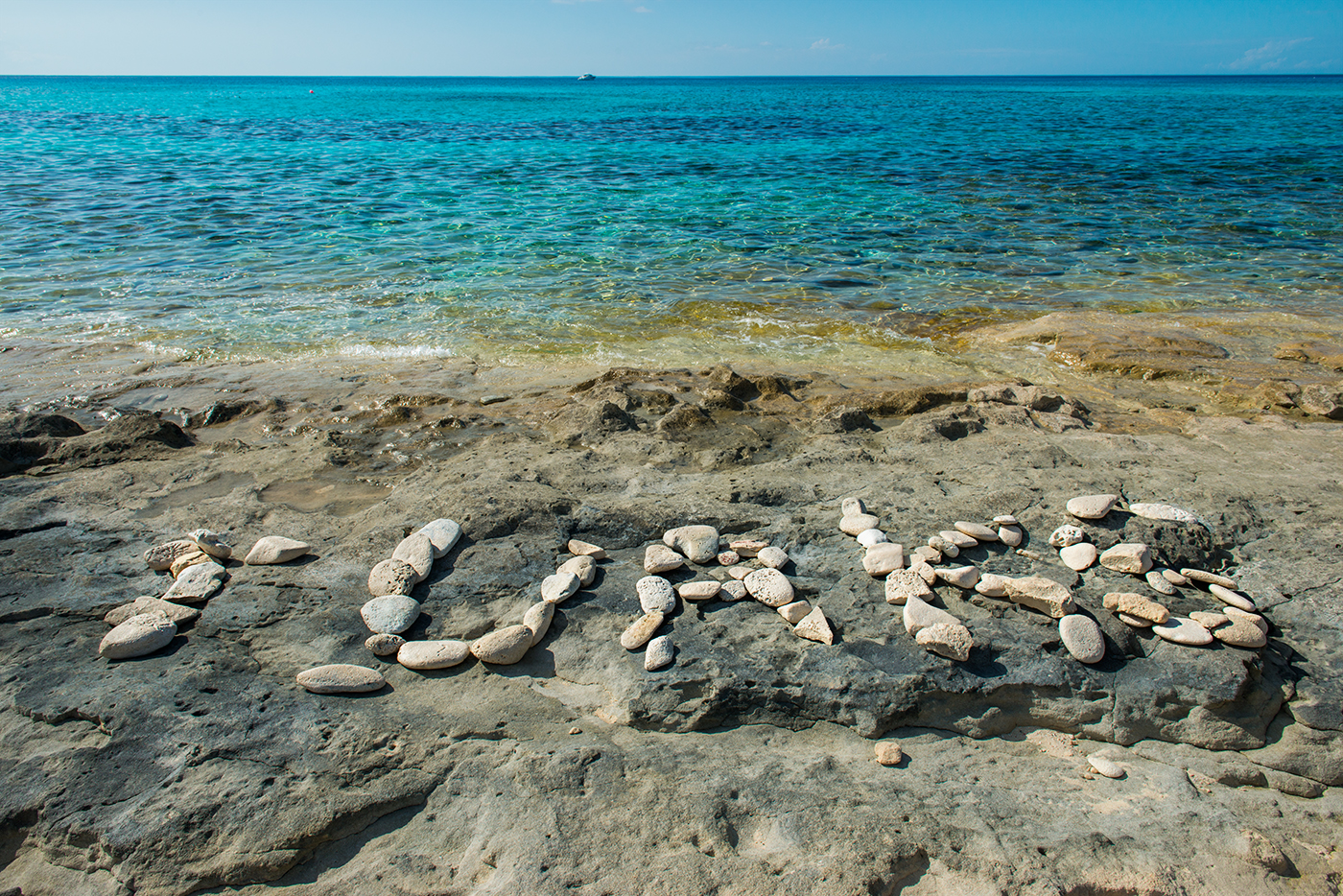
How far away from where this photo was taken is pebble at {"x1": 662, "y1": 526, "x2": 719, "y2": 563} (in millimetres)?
2654

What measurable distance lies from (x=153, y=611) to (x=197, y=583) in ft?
0.55

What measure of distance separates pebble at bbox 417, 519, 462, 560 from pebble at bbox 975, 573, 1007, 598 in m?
1.91

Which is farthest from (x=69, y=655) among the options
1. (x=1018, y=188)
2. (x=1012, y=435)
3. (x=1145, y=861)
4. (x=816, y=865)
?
(x=1018, y=188)

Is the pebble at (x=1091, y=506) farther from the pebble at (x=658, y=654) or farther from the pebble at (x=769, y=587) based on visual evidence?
the pebble at (x=658, y=654)

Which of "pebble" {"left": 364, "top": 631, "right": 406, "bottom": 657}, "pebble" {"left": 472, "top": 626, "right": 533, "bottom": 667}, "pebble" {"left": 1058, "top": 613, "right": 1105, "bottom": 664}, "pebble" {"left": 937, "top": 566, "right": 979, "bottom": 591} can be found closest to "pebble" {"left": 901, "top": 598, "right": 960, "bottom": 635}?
"pebble" {"left": 937, "top": 566, "right": 979, "bottom": 591}

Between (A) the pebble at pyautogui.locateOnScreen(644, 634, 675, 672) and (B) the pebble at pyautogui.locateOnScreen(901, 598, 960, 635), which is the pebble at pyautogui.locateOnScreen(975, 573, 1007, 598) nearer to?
(B) the pebble at pyautogui.locateOnScreen(901, 598, 960, 635)

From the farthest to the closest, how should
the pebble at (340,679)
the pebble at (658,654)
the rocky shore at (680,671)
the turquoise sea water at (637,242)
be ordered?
the turquoise sea water at (637,242)
the pebble at (658,654)
the pebble at (340,679)
the rocky shore at (680,671)

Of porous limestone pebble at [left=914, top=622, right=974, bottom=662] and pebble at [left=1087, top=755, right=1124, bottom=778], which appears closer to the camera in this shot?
pebble at [left=1087, top=755, right=1124, bottom=778]

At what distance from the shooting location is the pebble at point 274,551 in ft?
8.70

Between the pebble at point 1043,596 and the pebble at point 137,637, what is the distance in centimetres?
54

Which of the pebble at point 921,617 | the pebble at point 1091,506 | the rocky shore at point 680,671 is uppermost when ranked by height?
the pebble at point 1091,506

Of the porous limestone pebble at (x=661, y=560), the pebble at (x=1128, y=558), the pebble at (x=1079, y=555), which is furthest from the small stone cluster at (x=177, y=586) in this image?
the pebble at (x=1128, y=558)

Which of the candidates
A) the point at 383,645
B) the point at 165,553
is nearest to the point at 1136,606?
the point at 383,645

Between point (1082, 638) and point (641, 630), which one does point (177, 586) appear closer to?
point (641, 630)
